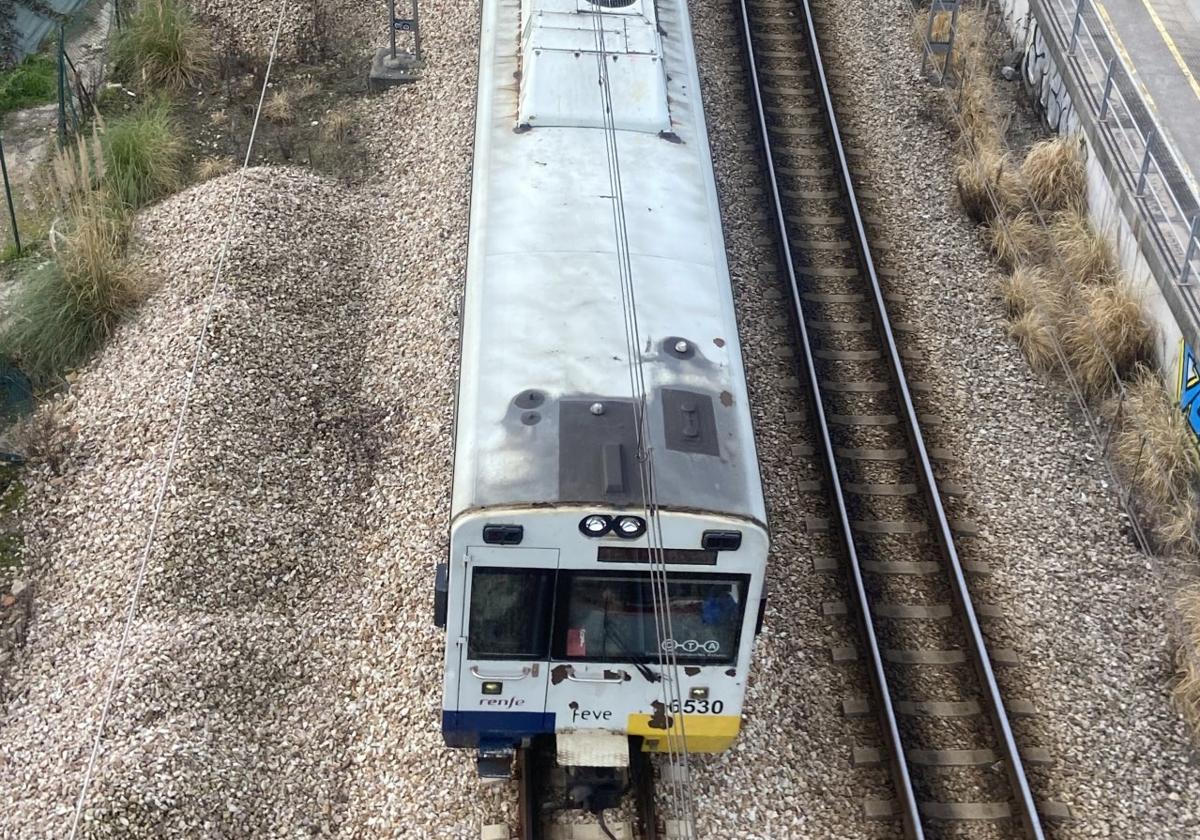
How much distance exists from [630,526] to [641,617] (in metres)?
0.70

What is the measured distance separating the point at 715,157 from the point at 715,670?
8859 millimetres

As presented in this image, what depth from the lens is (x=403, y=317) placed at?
1345cm

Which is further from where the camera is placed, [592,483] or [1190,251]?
[1190,251]

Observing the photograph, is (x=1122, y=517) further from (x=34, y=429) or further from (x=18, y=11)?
(x=18, y=11)

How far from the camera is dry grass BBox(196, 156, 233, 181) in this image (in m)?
15.4

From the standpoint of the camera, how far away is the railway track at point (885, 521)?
9398mm

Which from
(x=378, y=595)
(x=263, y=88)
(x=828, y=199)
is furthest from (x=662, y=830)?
(x=263, y=88)

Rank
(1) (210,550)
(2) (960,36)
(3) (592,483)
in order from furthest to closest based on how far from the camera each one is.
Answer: (2) (960,36), (1) (210,550), (3) (592,483)

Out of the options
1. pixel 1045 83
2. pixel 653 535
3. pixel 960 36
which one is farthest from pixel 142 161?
pixel 1045 83

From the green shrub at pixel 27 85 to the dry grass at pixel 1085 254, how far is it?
12.9 metres

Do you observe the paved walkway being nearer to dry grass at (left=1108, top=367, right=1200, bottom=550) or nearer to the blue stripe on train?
dry grass at (left=1108, top=367, right=1200, bottom=550)

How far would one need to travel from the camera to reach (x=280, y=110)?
54.4 feet

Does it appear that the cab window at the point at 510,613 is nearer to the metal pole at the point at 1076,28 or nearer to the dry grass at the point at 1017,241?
the dry grass at the point at 1017,241

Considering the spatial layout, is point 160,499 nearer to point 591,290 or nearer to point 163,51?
point 591,290
